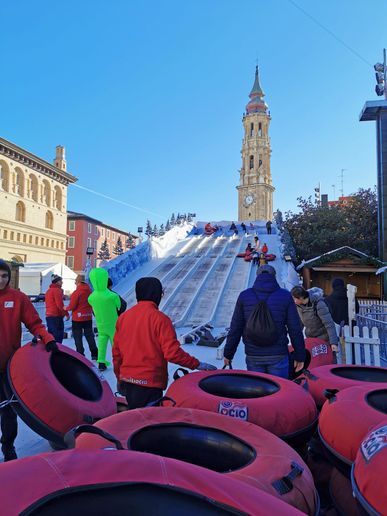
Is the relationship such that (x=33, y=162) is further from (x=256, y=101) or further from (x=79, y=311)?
(x=256, y=101)

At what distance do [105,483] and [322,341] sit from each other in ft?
13.4

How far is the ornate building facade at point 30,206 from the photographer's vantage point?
38.1 m

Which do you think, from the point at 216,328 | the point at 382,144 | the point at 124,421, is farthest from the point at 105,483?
the point at 382,144

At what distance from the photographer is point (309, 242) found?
75.9 ft

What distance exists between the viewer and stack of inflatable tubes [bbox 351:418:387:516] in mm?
1535

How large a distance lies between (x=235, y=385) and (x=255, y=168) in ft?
269

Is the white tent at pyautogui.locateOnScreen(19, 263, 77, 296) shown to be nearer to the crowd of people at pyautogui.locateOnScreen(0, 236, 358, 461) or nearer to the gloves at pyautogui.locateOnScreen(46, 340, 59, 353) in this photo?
the crowd of people at pyautogui.locateOnScreen(0, 236, 358, 461)

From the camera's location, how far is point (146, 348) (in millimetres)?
2967

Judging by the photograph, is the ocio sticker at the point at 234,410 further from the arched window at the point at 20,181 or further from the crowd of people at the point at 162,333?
the arched window at the point at 20,181

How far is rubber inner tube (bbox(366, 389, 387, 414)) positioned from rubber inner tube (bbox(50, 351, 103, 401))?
213 centimetres

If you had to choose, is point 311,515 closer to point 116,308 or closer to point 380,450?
point 380,450

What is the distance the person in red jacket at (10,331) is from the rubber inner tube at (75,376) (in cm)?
26

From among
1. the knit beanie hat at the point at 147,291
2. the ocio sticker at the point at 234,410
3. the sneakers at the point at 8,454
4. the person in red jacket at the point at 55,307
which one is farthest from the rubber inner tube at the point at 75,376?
the person in red jacket at the point at 55,307

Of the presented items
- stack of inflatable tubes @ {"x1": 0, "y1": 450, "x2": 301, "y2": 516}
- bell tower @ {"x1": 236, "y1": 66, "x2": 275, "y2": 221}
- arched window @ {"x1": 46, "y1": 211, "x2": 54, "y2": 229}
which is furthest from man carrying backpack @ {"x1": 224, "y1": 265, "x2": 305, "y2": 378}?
bell tower @ {"x1": 236, "y1": 66, "x2": 275, "y2": 221}
